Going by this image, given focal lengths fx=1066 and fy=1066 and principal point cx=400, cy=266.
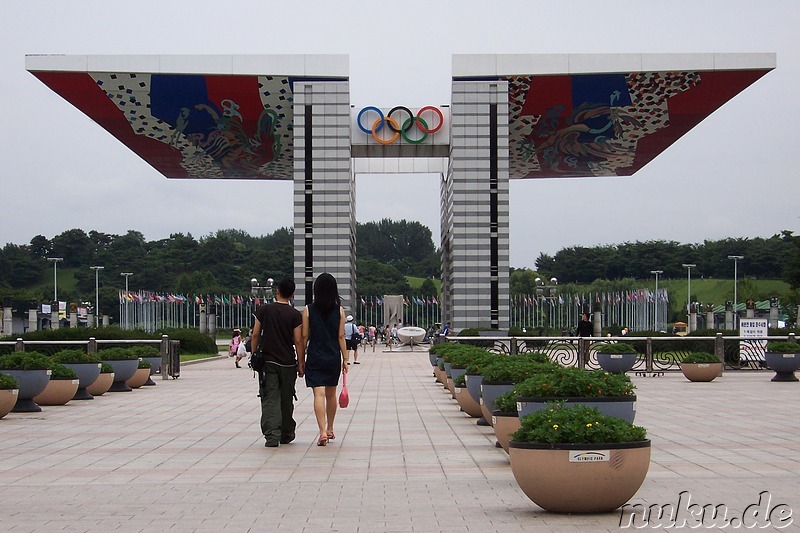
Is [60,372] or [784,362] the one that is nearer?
[60,372]

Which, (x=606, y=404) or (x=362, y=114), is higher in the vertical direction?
(x=362, y=114)

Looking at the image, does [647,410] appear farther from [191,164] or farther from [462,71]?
[191,164]

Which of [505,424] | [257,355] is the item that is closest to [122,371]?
[257,355]

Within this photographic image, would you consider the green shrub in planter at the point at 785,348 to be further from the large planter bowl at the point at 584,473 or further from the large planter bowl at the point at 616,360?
the large planter bowl at the point at 584,473

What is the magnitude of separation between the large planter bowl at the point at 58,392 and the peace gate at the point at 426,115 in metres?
29.3

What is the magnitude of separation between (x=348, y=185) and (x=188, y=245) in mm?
72413

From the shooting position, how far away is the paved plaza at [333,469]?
8.11 m

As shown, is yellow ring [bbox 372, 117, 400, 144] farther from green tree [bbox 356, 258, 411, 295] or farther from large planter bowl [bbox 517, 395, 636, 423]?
green tree [bbox 356, 258, 411, 295]

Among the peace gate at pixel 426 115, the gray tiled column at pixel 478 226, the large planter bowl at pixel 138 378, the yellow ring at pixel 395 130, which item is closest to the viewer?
the large planter bowl at pixel 138 378

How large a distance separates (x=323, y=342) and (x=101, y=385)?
409 inches

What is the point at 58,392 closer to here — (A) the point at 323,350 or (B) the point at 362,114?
(A) the point at 323,350

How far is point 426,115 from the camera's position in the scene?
5297 centimetres

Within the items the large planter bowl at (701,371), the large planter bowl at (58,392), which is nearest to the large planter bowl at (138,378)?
the large planter bowl at (58,392)

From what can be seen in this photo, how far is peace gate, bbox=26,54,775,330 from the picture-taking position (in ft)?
153
